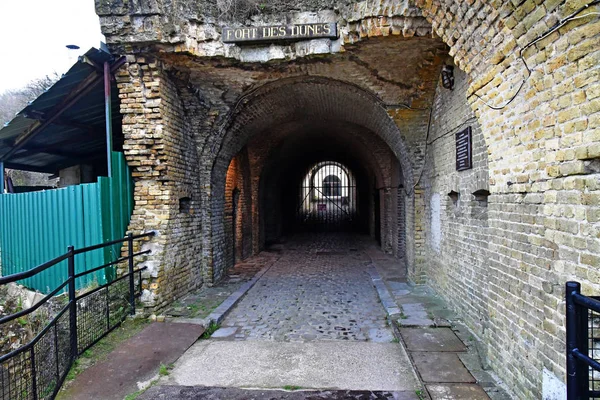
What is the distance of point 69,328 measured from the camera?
183 inches

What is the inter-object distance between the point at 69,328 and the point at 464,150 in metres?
5.94

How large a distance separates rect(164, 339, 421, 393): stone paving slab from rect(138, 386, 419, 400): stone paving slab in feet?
0.37

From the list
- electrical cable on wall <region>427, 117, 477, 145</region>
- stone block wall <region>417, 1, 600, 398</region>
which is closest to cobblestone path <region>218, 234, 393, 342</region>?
stone block wall <region>417, 1, 600, 398</region>

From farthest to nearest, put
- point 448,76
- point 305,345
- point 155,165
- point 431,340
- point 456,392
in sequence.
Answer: point 155,165 < point 448,76 < point 305,345 < point 431,340 < point 456,392

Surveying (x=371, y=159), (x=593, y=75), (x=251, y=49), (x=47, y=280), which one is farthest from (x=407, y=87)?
(x=47, y=280)

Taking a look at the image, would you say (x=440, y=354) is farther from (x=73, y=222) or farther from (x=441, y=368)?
(x=73, y=222)

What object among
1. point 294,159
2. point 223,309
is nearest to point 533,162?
point 223,309

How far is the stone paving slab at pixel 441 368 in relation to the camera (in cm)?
402

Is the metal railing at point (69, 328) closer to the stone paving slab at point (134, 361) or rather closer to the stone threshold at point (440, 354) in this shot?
the stone paving slab at point (134, 361)

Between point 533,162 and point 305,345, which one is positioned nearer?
point 533,162

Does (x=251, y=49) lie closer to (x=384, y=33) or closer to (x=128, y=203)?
(x=384, y=33)

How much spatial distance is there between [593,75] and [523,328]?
Result: 7.53 ft

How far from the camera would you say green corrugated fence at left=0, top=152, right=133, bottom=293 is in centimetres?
599

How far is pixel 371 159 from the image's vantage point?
14.2 metres
